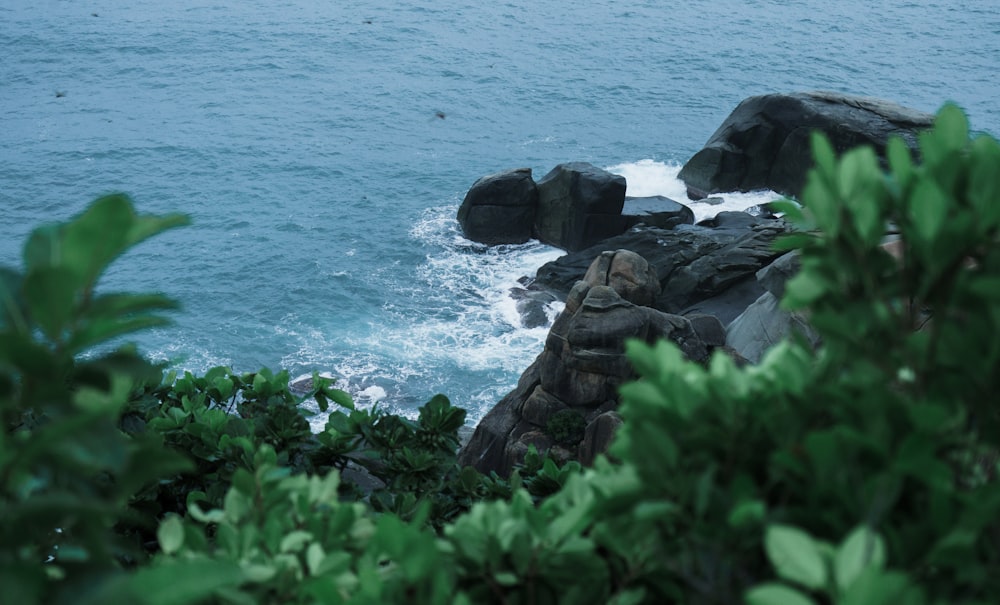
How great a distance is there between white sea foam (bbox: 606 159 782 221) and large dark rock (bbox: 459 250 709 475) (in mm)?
12207

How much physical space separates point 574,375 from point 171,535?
510 inches

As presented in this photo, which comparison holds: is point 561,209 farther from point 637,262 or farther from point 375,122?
point 375,122

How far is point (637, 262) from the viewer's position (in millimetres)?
17422

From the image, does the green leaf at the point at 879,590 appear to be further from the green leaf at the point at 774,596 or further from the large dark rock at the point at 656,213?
the large dark rock at the point at 656,213

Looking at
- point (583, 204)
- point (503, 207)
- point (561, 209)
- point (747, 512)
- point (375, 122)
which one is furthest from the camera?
point (375, 122)

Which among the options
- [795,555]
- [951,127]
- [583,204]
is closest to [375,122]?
[583,204]

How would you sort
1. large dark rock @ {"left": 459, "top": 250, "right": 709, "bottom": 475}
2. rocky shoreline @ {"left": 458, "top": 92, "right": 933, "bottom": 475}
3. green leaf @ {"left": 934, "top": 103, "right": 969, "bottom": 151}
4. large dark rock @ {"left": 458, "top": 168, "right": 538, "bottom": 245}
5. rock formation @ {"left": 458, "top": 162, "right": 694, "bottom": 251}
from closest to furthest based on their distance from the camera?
1. green leaf @ {"left": 934, "top": 103, "right": 969, "bottom": 151}
2. large dark rock @ {"left": 459, "top": 250, "right": 709, "bottom": 475}
3. rocky shoreline @ {"left": 458, "top": 92, "right": 933, "bottom": 475}
4. rock formation @ {"left": 458, "top": 162, "right": 694, "bottom": 251}
5. large dark rock @ {"left": 458, "top": 168, "right": 538, "bottom": 245}

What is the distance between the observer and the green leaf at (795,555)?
1088mm

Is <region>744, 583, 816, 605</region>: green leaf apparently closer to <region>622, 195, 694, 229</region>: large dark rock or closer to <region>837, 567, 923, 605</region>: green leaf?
<region>837, 567, 923, 605</region>: green leaf

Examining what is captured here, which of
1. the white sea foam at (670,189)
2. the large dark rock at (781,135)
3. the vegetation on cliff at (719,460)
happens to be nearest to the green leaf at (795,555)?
the vegetation on cliff at (719,460)

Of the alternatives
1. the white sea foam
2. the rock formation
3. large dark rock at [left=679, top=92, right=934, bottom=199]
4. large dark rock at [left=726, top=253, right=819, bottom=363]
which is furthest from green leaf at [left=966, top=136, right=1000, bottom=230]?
the white sea foam

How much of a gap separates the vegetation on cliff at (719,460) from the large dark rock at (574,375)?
12201mm

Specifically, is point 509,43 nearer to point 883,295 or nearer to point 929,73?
point 929,73

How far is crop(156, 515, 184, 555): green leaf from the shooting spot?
64.0 inches
